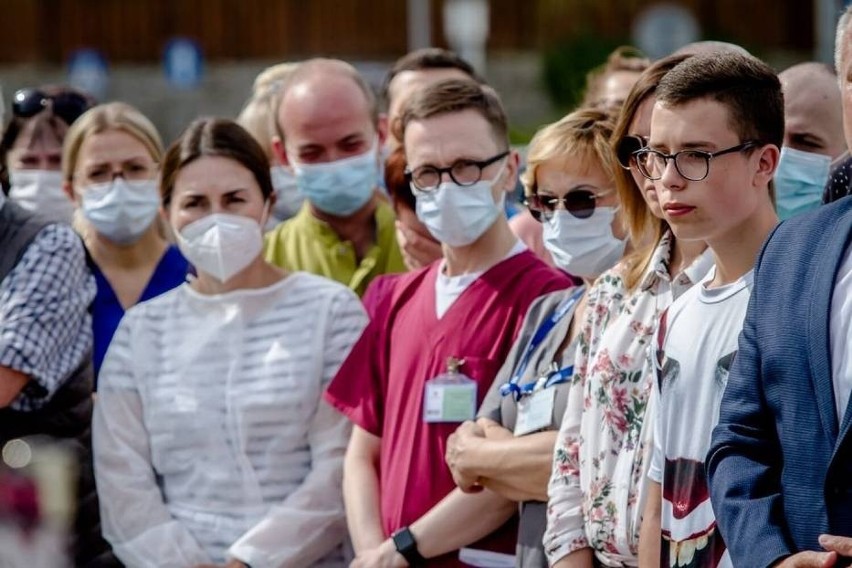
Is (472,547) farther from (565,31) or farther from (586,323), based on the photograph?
(565,31)

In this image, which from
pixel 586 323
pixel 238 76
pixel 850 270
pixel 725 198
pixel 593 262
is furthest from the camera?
pixel 238 76

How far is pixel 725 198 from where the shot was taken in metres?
3.61

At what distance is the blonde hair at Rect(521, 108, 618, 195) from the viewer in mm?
4625

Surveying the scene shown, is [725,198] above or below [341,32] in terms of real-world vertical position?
above

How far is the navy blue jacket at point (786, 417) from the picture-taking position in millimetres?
3139

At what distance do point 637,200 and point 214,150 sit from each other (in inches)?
65.1

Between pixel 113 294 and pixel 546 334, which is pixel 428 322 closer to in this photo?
pixel 546 334

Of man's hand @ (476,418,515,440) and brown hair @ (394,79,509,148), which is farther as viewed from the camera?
brown hair @ (394,79,509,148)

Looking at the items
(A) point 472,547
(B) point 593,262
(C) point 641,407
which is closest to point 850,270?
(C) point 641,407

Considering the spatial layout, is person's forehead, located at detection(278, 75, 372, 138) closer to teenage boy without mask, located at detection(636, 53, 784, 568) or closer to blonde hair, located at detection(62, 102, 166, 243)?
blonde hair, located at detection(62, 102, 166, 243)

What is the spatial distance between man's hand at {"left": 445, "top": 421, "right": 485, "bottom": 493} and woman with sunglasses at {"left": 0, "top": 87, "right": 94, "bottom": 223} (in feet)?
8.21

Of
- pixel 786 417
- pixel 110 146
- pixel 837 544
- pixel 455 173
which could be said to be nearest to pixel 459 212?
pixel 455 173

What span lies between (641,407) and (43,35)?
21.2m

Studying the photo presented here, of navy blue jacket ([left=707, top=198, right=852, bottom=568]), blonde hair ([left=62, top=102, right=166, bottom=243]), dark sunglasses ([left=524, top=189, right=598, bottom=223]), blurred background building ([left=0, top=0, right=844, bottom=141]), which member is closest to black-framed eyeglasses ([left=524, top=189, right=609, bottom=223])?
dark sunglasses ([left=524, top=189, right=598, bottom=223])
